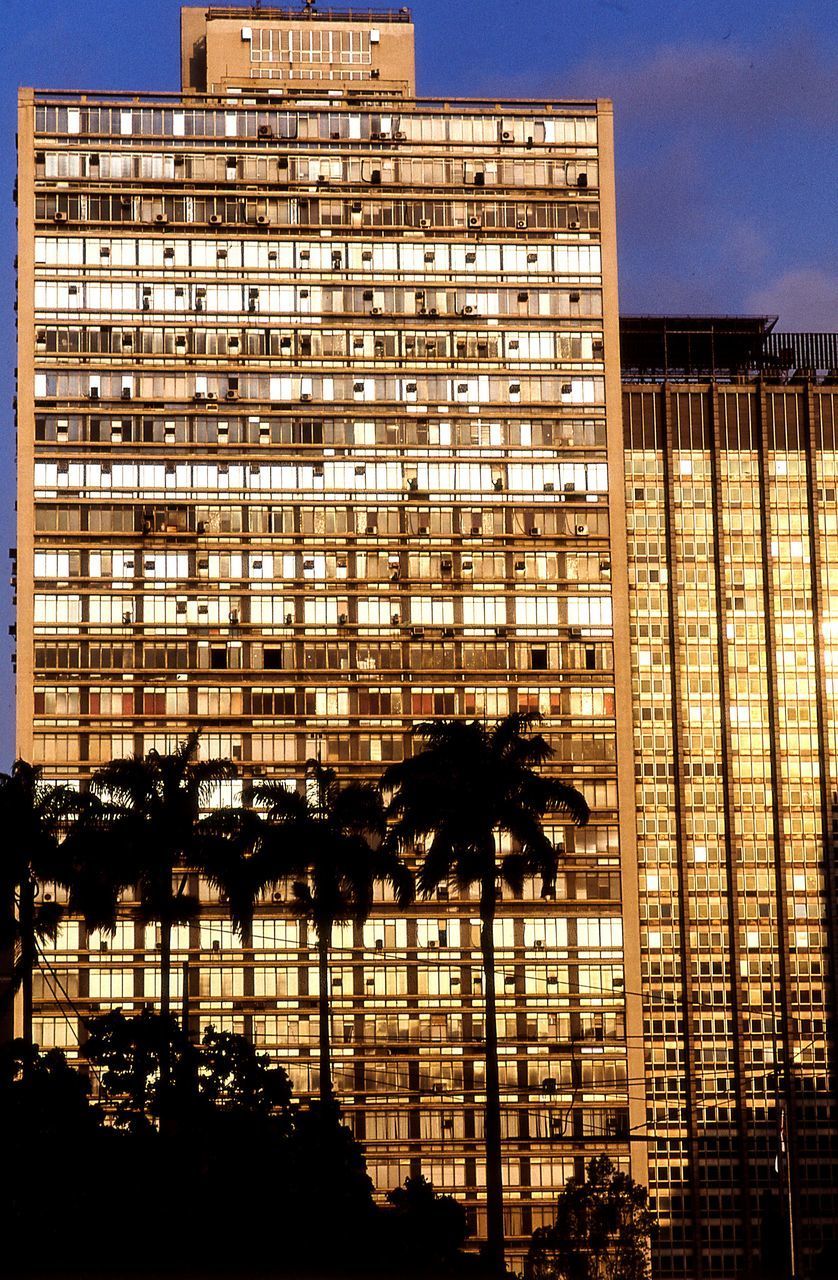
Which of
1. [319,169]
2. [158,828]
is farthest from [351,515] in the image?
[158,828]

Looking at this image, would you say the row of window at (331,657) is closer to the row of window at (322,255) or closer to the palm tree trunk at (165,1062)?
the row of window at (322,255)

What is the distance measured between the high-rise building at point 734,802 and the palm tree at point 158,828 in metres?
76.1

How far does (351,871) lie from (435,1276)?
75.3 ft

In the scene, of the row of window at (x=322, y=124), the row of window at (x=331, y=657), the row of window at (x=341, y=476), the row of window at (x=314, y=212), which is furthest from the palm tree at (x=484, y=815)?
the row of window at (x=322, y=124)

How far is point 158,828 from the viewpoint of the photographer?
116 metres

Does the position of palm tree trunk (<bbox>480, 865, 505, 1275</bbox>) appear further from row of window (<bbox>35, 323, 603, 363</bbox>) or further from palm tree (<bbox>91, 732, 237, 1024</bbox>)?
row of window (<bbox>35, 323, 603, 363</bbox>)

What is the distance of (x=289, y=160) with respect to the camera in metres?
180

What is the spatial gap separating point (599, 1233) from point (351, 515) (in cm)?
5297

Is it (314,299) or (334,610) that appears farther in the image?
(314,299)

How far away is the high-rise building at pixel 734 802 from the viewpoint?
187875 millimetres

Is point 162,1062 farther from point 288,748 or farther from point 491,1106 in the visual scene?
point 288,748

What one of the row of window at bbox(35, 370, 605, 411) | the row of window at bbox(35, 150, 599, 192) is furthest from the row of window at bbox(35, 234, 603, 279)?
the row of window at bbox(35, 370, 605, 411)

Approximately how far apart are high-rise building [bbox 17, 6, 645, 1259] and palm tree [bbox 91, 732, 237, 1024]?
170 ft

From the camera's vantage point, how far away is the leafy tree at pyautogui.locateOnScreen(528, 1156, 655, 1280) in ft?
485
